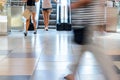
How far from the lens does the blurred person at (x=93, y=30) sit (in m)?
3.27

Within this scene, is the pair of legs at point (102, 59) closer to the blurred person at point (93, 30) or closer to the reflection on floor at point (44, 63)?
the blurred person at point (93, 30)

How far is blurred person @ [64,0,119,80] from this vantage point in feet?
10.7

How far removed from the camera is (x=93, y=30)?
3400 mm

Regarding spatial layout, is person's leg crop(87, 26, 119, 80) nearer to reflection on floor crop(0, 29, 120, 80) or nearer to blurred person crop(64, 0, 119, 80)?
blurred person crop(64, 0, 119, 80)

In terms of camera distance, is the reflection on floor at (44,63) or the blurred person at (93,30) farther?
the reflection on floor at (44,63)

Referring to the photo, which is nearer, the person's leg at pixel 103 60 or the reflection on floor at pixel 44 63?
the person's leg at pixel 103 60

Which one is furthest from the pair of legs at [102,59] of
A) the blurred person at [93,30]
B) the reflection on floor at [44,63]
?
the reflection on floor at [44,63]

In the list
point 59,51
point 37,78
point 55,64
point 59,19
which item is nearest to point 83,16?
point 37,78

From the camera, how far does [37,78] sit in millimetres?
4719

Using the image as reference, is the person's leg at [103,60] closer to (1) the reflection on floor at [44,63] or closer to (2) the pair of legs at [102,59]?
(2) the pair of legs at [102,59]

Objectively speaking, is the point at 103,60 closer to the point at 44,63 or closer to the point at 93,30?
the point at 93,30

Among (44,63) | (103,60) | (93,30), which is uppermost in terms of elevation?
(93,30)

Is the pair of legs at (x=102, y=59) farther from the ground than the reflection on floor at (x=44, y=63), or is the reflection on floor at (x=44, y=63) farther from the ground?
the pair of legs at (x=102, y=59)

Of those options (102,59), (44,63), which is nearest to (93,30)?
A: (102,59)
